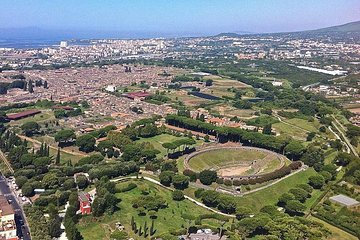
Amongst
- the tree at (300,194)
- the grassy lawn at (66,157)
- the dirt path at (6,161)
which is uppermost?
the tree at (300,194)

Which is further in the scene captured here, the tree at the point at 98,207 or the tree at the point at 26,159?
the tree at the point at 26,159

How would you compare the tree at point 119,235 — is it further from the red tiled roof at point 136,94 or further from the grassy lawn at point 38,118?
the red tiled roof at point 136,94

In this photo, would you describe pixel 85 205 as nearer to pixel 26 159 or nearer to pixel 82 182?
pixel 82 182

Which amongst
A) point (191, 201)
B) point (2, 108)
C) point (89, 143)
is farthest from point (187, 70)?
point (191, 201)

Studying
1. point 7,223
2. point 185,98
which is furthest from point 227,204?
point 185,98

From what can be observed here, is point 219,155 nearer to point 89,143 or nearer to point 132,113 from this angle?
point 89,143

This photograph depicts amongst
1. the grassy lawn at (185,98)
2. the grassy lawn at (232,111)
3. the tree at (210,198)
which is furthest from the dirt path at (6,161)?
the grassy lawn at (185,98)

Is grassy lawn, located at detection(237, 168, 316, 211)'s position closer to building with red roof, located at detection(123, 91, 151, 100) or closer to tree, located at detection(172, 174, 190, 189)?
tree, located at detection(172, 174, 190, 189)
